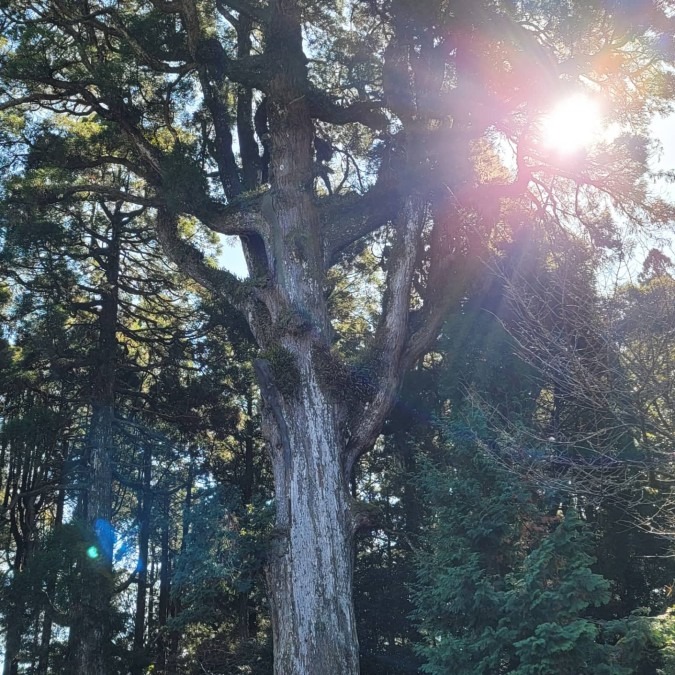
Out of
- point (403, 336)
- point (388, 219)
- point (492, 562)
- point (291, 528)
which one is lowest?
point (492, 562)

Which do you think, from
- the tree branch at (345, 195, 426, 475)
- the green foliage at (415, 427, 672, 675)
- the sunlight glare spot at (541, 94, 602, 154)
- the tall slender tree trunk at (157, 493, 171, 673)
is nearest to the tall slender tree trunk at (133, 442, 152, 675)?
the tall slender tree trunk at (157, 493, 171, 673)

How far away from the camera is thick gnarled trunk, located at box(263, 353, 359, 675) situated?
660 cm

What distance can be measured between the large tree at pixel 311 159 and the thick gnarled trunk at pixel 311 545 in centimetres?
2

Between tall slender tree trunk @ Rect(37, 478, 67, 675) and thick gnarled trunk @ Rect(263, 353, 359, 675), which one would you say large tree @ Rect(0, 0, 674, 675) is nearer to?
thick gnarled trunk @ Rect(263, 353, 359, 675)

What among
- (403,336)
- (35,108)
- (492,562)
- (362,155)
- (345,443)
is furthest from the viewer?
(362,155)

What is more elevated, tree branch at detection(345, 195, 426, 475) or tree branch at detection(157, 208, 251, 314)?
tree branch at detection(157, 208, 251, 314)

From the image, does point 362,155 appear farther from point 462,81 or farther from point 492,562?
point 492,562

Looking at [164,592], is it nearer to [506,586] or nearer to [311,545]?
[311,545]

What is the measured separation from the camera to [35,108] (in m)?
10.4

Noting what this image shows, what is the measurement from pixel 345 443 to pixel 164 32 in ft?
21.0

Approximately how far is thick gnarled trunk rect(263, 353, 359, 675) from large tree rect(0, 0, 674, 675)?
0.02m

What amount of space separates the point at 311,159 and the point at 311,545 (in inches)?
210

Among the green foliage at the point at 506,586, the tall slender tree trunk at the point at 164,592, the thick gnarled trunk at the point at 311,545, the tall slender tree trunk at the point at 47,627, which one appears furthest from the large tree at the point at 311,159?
the tall slender tree trunk at the point at 164,592

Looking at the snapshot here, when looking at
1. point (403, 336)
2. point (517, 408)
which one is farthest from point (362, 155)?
point (517, 408)
